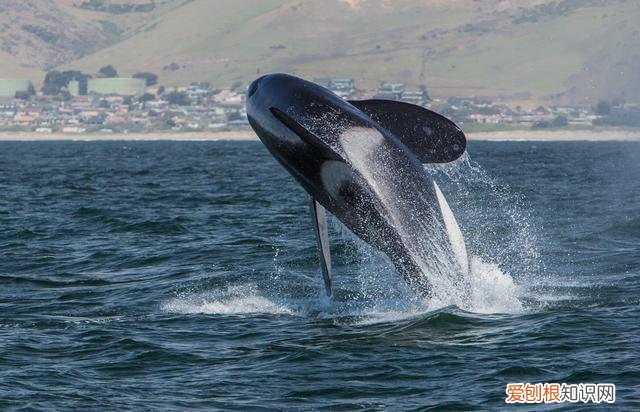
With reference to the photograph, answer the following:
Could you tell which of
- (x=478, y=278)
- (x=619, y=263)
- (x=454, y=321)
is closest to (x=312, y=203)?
(x=454, y=321)

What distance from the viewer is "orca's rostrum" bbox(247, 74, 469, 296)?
2397 cm

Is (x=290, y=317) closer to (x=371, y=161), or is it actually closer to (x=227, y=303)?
(x=227, y=303)

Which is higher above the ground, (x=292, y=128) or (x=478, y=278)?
(x=292, y=128)

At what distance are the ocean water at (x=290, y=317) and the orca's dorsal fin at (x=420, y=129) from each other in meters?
3.20

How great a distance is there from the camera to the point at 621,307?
26.0 meters

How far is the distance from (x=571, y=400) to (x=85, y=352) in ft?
30.0

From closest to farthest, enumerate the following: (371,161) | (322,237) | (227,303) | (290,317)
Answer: (371,161)
(322,237)
(290,317)
(227,303)

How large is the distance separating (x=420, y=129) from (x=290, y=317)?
4.87 metres

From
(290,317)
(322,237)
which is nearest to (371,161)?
(322,237)

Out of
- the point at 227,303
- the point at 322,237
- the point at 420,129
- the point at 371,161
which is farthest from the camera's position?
the point at 227,303

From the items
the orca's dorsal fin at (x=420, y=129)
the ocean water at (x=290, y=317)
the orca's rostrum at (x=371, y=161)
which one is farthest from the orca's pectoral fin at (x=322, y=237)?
the orca's dorsal fin at (x=420, y=129)

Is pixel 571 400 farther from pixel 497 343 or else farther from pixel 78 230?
pixel 78 230

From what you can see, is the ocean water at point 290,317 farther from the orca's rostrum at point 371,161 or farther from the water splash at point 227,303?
the orca's rostrum at point 371,161

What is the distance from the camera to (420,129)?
998 inches
